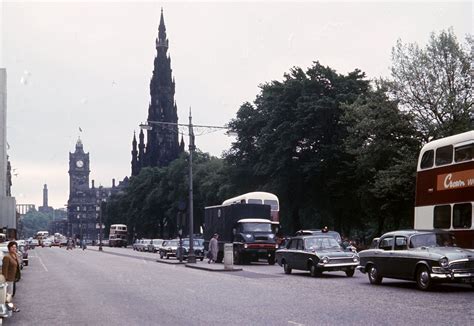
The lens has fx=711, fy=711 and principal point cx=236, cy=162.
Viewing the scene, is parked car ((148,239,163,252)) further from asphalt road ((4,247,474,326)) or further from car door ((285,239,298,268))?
asphalt road ((4,247,474,326))

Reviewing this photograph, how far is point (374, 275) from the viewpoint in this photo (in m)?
22.9

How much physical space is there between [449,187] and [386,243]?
2770mm

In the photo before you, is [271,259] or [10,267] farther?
[271,259]

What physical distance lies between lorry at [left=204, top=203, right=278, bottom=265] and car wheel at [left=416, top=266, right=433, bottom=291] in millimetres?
19799

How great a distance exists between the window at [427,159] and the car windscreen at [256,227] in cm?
1692

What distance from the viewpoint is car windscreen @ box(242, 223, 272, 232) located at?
40500 millimetres

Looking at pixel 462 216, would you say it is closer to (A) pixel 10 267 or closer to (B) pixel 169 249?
(A) pixel 10 267

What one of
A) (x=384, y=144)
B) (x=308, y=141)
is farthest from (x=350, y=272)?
(x=308, y=141)

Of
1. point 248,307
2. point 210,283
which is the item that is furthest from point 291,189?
point 248,307

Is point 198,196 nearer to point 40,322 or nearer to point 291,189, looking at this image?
point 291,189

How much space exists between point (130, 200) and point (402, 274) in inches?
4377

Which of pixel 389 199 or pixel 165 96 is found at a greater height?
pixel 165 96

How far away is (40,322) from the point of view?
14.1 metres

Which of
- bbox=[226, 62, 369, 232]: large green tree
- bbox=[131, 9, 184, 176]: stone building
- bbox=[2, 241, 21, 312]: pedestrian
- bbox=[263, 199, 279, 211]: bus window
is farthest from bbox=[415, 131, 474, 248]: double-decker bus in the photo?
bbox=[131, 9, 184, 176]: stone building
